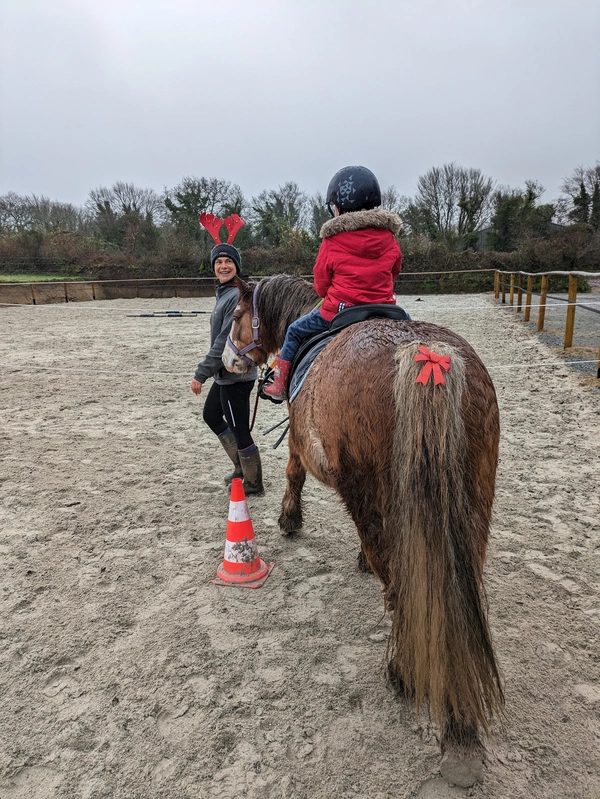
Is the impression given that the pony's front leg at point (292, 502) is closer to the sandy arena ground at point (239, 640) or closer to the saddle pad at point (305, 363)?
the sandy arena ground at point (239, 640)

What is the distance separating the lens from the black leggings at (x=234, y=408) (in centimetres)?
357

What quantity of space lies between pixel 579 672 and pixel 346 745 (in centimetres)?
107

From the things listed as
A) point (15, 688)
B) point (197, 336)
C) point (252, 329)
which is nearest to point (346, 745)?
point (15, 688)

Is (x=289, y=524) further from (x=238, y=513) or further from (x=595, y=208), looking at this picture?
(x=595, y=208)

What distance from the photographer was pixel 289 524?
3.23 metres

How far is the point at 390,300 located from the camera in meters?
2.41

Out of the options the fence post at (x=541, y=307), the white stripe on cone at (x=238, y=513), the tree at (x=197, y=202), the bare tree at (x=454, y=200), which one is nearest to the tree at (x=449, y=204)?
the bare tree at (x=454, y=200)

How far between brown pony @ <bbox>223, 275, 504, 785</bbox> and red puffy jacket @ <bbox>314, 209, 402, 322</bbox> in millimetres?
439

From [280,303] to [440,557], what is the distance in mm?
2093

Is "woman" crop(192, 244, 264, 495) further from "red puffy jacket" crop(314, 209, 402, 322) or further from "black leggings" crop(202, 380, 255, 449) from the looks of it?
"red puffy jacket" crop(314, 209, 402, 322)

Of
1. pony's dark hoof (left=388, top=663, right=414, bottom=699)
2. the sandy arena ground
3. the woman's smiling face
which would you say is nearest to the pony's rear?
pony's dark hoof (left=388, top=663, right=414, bottom=699)

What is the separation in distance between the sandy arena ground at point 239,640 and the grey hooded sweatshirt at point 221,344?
0.97 meters

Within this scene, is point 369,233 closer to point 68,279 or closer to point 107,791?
point 107,791

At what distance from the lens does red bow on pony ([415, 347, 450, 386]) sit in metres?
1.52
